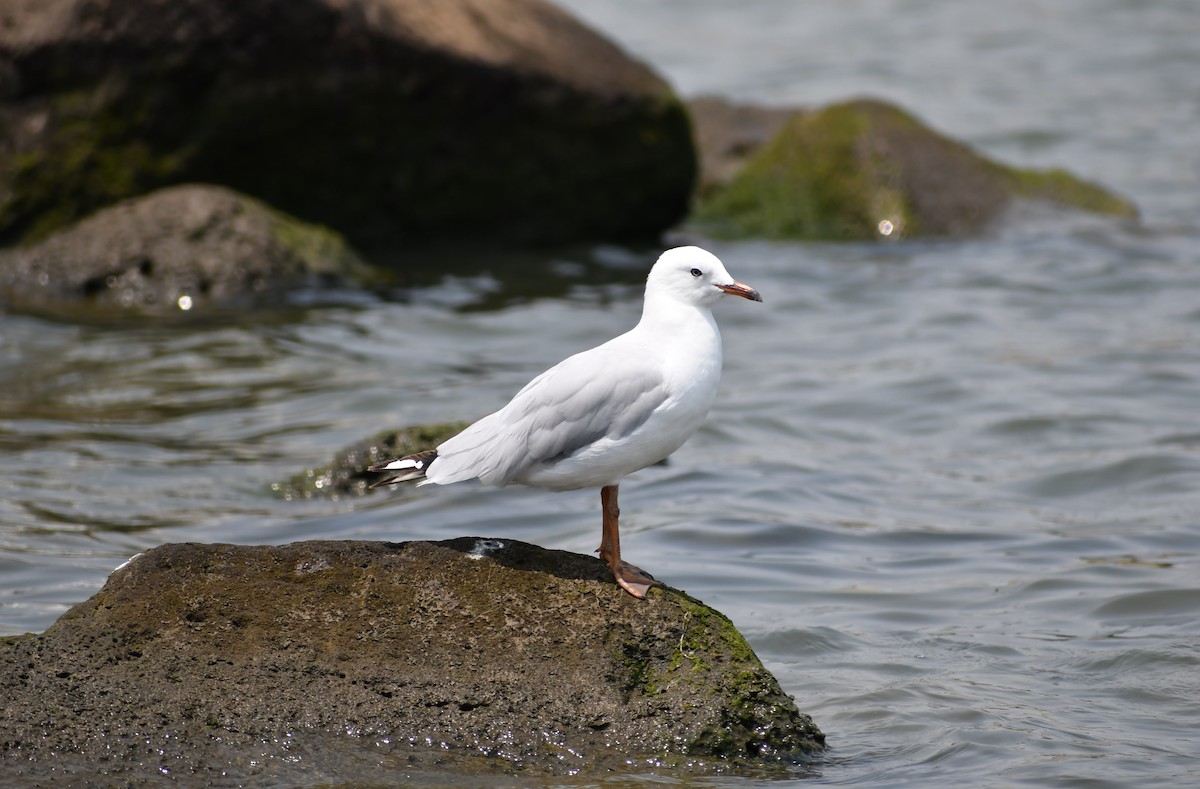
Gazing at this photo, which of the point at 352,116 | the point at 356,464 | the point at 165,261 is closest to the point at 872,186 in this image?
the point at 352,116

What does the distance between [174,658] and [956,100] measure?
1793 cm

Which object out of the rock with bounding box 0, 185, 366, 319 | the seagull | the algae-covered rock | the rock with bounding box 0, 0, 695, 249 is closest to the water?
the algae-covered rock

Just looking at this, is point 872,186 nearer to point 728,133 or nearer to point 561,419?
point 728,133

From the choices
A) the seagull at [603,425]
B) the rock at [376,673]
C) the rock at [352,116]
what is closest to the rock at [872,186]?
the rock at [352,116]

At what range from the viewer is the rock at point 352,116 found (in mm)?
11094

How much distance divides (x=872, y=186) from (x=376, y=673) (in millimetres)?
10274

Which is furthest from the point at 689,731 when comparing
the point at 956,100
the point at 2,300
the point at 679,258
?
the point at 956,100

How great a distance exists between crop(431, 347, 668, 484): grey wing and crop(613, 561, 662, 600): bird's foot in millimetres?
437

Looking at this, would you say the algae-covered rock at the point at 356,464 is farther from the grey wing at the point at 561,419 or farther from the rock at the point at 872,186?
the rock at the point at 872,186

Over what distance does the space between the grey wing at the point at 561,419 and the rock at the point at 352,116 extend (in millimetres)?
7452

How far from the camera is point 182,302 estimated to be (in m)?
10.8

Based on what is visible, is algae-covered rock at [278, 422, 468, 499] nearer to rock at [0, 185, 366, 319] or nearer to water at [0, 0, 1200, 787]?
water at [0, 0, 1200, 787]

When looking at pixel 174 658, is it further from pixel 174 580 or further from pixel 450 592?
pixel 450 592

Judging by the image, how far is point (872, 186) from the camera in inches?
542
